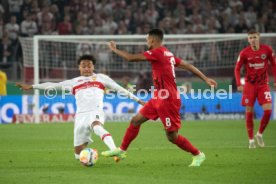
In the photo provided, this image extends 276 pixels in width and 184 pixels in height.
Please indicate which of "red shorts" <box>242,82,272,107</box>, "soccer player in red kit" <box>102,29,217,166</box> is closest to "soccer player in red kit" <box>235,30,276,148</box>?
"red shorts" <box>242,82,272,107</box>

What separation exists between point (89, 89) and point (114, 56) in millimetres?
14858

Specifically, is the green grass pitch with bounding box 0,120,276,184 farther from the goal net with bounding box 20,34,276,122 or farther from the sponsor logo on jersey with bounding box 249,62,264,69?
the goal net with bounding box 20,34,276,122

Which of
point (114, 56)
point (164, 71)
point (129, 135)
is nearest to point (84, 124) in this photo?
point (129, 135)

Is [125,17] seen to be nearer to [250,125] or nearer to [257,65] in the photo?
[257,65]

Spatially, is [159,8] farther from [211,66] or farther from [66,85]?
[66,85]

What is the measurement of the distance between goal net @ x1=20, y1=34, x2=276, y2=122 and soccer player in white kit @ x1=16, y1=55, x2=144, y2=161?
1339 cm

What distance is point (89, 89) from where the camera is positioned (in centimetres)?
1149

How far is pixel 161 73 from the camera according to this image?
35.4ft

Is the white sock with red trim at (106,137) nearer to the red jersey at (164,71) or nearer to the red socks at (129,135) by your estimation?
the red socks at (129,135)

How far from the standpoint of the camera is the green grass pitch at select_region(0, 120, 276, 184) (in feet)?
31.0

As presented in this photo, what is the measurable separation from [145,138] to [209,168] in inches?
263

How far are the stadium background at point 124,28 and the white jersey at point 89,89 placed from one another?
1229 centimetres

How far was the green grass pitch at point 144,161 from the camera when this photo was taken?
945cm

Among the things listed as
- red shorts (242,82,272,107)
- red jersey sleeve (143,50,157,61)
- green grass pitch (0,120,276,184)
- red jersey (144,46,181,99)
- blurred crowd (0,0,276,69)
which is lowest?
green grass pitch (0,120,276,184)
